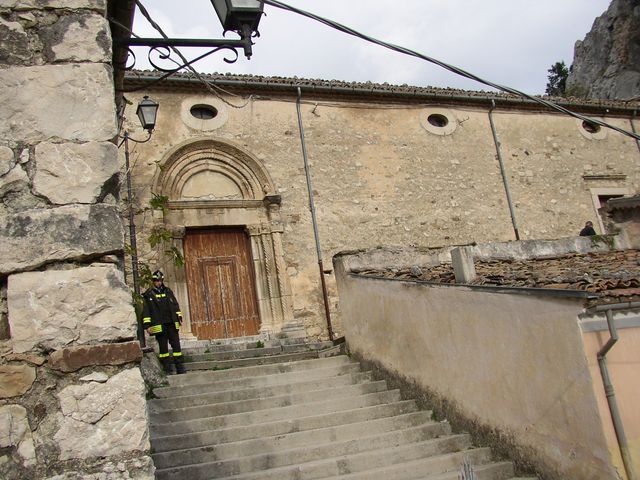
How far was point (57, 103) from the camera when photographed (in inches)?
88.5

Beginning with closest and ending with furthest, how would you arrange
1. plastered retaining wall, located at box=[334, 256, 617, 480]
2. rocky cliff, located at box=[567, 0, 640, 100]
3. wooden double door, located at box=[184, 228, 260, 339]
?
1. plastered retaining wall, located at box=[334, 256, 617, 480]
2. wooden double door, located at box=[184, 228, 260, 339]
3. rocky cliff, located at box=[567, 0, 640, 100]

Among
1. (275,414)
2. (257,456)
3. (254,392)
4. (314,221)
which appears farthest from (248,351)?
(257,456)

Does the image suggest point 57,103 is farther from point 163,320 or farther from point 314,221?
point 314,221

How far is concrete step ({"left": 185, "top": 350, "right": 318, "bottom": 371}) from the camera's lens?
28.5 ft

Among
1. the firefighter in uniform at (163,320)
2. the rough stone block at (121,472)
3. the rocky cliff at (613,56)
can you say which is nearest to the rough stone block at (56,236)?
the rough stone block at (121,472)

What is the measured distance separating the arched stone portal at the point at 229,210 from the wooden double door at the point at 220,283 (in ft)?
0.09

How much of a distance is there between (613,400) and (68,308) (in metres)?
4.02

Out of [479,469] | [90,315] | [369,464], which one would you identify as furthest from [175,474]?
[90,315]

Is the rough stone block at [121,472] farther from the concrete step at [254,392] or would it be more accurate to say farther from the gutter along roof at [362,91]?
the gutter along roof at [362,91]

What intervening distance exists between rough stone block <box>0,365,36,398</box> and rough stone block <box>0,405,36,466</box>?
0.05 meters

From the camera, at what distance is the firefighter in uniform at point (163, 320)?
801 centimetres

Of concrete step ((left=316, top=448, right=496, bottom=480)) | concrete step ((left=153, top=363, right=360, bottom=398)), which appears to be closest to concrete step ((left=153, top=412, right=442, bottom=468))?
concrete step ((left=316, top=448, right=496, bottom=480))

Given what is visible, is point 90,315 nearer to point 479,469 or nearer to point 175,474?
point 175,474

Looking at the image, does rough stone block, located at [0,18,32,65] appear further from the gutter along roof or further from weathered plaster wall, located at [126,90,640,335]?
weathered plaster wall, located at [126,90,640,335]
